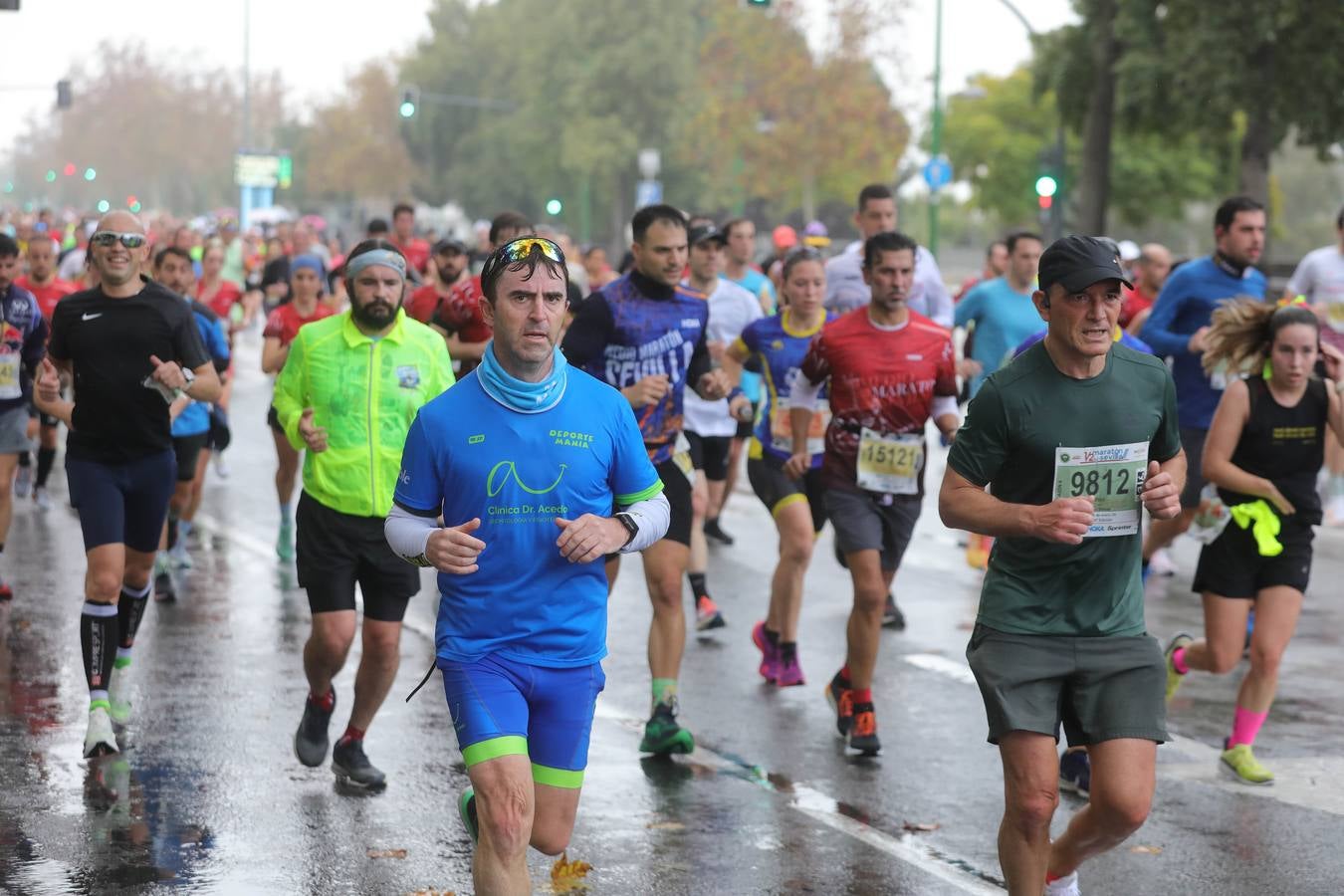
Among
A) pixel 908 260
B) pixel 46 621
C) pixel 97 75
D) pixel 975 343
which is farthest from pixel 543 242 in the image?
pixel 97 75

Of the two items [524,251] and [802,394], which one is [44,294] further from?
[524,251]

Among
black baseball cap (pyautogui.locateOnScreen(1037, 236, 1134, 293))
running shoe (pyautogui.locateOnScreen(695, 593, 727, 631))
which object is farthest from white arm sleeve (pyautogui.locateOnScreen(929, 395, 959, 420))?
black baseball cap (pyautogui.locateOnScreen(1037, 236, 1134, 293))

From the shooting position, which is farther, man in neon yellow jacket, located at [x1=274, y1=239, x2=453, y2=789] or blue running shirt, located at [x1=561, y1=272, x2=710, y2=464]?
blue running shirt, located at [x1=561, y1=272, x2=710, y2=464]

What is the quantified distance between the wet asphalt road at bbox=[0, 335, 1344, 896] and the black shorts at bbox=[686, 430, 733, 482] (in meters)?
0.95

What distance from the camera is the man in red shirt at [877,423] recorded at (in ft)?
26.6

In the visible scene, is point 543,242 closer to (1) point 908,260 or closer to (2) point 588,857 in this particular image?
(2) point 588,857

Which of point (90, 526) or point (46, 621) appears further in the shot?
point (46, 621)

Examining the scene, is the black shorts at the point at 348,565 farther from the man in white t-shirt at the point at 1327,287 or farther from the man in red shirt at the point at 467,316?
the man in white t-shirt at the point at 1327,287

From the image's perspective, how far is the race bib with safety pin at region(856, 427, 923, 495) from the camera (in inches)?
322

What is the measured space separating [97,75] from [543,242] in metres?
177

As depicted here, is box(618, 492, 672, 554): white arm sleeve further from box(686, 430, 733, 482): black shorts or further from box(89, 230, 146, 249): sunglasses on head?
box(686, 430, 733, 482): black shorts

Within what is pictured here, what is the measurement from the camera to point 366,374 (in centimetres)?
727

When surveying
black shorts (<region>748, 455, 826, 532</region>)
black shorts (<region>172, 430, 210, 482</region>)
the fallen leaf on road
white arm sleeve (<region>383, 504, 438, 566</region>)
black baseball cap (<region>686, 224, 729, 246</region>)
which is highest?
black baseball cap (<region>686, 224, 729, 246</region>)

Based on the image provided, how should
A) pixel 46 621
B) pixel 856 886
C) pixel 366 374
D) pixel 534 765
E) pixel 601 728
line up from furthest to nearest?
pixel 46 621, pixel 601 728, pixel 366 374, pixel 856 886, pixel 534 765
